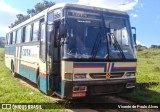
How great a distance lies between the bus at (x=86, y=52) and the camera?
937 cm

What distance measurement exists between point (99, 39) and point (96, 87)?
156 cm

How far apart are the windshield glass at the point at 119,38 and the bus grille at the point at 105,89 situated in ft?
3.28

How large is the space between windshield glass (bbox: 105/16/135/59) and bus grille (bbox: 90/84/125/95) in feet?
3.28

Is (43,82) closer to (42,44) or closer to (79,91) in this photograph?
(42,44)

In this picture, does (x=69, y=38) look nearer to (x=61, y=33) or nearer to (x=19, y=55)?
(x=61, y=33)

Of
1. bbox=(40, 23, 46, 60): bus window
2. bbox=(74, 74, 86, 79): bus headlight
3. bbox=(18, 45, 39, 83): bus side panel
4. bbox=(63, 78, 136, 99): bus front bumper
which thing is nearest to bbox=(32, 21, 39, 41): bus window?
bbox=(18, 45, 39, 83): bus side panel

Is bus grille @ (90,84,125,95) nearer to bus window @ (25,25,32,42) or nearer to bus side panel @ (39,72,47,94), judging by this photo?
bus side panel @ (39,72,47,94)

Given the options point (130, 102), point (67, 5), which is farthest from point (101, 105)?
point (67, 5)

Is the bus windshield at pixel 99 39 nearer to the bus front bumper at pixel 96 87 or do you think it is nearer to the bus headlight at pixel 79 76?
the bus headlight at pixel 79 76

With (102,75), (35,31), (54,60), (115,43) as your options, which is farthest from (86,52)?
(35,31)

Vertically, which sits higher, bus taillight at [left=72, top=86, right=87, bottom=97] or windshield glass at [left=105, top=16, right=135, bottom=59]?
windshield glass at [left=105, top=16, right=135, bottom=59]

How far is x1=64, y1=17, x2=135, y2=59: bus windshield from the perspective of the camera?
947cm

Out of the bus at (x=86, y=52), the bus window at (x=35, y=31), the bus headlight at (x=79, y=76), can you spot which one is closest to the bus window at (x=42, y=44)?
the bus at (x=86, y=52)

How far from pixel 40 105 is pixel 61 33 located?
2449 mm
